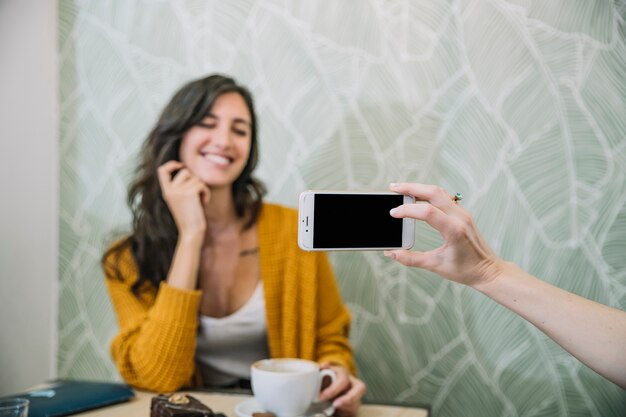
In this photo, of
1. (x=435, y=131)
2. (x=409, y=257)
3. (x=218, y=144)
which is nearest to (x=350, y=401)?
(x=409, y=257)

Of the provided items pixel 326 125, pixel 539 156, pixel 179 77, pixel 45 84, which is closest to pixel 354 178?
pixel 326 125

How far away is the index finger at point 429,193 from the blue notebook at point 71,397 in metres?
0.65

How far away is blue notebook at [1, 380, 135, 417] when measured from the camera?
3.70 ft

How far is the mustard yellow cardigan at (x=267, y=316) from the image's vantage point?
1.41 m

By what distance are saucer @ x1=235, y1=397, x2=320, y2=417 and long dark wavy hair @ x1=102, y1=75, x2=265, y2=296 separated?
20.4 inches

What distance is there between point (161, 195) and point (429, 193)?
2.91ft

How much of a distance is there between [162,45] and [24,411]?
4.41ft

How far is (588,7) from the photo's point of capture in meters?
1.69

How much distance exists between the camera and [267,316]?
5.30 feet

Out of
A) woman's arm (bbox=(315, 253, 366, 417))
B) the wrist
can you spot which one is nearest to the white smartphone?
the wrist

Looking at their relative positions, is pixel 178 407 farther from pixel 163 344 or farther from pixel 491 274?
pixel 491 274

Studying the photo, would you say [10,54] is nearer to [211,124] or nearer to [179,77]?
[179,77]

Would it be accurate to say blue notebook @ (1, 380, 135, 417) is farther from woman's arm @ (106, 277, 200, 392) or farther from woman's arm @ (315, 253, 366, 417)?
woman's arm @ (315, 253, 366, 417)

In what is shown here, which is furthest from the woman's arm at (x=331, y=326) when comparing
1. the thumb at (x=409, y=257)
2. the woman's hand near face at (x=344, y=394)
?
the thumb at (x=409, y=257)
